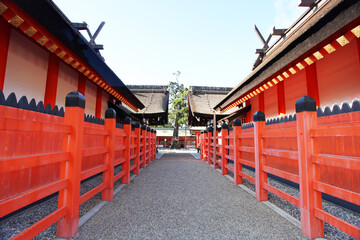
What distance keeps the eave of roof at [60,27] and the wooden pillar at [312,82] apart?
4.46m

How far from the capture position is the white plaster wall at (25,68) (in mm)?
2630

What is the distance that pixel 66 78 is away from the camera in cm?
388

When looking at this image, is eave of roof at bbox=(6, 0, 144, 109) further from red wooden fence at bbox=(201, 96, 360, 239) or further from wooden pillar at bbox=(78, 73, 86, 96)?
red wooden fence at bbox=(201, 96, 360, 239)

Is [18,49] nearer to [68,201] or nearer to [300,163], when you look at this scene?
[68,201]

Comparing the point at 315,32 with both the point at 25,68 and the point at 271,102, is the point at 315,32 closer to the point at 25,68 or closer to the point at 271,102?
the point at 271,102

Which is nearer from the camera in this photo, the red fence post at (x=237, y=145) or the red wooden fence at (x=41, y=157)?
the red wooden fence at (x=41, y=157)

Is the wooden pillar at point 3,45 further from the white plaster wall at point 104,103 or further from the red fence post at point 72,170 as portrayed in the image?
the white plaster wall at point 104,103

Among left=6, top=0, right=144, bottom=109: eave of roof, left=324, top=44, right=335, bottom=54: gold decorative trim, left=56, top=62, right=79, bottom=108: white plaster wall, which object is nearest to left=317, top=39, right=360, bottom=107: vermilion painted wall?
left=324, top=44, right=335, bottom=54: gold decorative trim

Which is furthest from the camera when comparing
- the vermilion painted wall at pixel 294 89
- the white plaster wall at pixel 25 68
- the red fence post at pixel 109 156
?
the vermilion painted wall at pixel 294 89

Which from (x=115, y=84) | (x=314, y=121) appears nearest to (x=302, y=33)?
(x=314, y=121)

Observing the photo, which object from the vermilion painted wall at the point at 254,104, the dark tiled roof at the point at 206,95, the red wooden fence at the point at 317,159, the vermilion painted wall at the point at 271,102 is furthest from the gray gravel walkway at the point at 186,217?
the dark tiled roof at the point at 206,95

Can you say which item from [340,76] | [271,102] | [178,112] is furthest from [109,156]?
[178,112]

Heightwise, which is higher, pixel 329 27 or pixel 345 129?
pixel 329 27

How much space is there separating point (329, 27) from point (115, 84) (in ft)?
14.1
